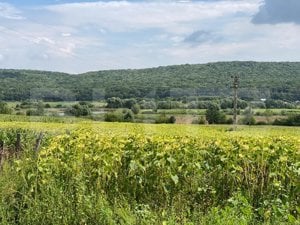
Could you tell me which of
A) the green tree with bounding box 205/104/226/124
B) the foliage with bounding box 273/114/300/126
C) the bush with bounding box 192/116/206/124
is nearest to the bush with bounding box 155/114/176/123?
the bush with bounding box 192/116/206/124

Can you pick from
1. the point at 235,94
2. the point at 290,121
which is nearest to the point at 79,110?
the point at 290,121

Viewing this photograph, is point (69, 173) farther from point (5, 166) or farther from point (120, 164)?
point (5, 166)

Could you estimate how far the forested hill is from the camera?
30103 millimetres

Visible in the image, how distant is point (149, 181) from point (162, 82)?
41.1 meters

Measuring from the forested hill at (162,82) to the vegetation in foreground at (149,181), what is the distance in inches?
515

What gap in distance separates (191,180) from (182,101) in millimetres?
23708

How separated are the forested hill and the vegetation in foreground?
515 inches

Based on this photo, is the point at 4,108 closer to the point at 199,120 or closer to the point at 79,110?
the point at 79,110

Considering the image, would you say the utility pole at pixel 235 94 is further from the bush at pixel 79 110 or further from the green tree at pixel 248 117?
the bush at pixel 79 110

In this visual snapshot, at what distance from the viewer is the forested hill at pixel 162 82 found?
30103 millimetres

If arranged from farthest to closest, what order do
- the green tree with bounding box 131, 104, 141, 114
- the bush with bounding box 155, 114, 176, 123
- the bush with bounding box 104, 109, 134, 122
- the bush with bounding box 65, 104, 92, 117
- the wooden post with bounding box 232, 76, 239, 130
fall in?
1. the wooden post with bounding box 232, 76, 239, 130
2. the bush with bounding box 155, 114, 176, 123
3. the bush with bounding box 104, 109, 134, 122
4. the green tree with bounding box 131, 104, 141, 114
5. the bush with bounding box 65, 104, 92, 117

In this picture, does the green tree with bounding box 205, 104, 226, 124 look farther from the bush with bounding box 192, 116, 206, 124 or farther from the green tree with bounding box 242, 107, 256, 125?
the green tree with bounding box 242, 107, 256, 125

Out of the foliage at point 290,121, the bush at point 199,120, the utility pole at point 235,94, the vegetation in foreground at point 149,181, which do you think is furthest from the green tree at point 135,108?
the vegetation in foreground at point 149,181

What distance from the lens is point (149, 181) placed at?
22.6 ft
